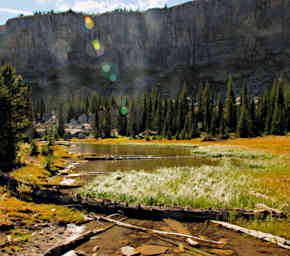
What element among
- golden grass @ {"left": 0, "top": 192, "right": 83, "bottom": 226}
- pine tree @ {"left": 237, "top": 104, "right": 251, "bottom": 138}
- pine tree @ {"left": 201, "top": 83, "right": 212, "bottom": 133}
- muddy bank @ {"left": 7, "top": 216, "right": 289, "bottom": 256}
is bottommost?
muddy bank @ {"left": 7, "top": 216, "right": 289, "bottom": 256}

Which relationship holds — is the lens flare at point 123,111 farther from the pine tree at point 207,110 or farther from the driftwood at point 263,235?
the driftwood at point 263,235

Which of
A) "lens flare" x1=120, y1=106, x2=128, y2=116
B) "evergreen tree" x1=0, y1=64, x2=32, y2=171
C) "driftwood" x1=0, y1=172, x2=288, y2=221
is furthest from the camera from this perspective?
"lens flare" x1=120, y1=106, x2=128, y2=116

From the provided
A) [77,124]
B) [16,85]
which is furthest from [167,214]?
[77,124]

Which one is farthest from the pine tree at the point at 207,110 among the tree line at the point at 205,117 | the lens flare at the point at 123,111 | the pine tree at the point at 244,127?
the lens flare at the point at 123,111

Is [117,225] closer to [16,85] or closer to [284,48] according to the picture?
[16,85]

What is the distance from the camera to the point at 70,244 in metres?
8.07

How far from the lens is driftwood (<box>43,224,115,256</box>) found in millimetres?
7414

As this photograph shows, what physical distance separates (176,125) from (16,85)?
8056 centimetres

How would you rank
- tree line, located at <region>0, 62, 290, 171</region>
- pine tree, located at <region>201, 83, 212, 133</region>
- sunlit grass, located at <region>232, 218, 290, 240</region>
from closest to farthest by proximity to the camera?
sunlit grass, located at <region>232, 218, 290, 240</region> < tree line, located at <region>0, 62, 290, 171</region> < pine tree, located at <region>201, 83, 212, 133</region>

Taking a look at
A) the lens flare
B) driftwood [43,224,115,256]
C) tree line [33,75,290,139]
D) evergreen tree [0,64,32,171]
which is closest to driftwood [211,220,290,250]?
driftwood [43,224,115,256]

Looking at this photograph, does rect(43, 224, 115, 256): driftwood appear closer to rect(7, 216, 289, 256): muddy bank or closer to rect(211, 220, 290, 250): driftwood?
rect(7, 216, 289, 256): muddy bank

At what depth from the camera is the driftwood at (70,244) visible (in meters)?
7.41

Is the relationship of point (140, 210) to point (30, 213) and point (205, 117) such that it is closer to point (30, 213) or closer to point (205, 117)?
point (30, 213)

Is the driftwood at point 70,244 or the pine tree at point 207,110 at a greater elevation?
→ the pine tree at point 207,110
